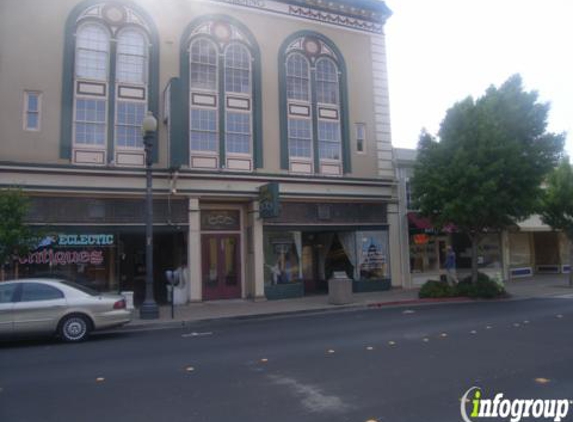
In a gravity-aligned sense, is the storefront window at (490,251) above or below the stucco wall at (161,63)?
below

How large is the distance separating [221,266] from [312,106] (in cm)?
776

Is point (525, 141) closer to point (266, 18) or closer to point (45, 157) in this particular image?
point (266, 18)

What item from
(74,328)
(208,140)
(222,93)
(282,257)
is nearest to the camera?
(74,328)

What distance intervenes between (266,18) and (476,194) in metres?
11.0

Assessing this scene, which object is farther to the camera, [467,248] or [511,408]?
[467,248]

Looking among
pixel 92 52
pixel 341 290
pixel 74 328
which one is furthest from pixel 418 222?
pixel 74 328

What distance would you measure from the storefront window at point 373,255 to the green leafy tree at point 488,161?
2781 mm

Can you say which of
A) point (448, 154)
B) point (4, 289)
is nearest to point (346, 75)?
point (448, 154)

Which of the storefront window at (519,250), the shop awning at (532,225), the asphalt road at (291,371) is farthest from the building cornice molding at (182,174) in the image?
the shop awning at (532,225)

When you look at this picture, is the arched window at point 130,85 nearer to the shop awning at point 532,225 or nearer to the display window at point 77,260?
the display window at point 77,260

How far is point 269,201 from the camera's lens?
1755 centimetres

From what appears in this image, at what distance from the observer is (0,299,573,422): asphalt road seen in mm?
5723

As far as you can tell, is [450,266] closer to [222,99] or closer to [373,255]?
[373,255]

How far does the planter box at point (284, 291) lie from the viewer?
61.3 feet
